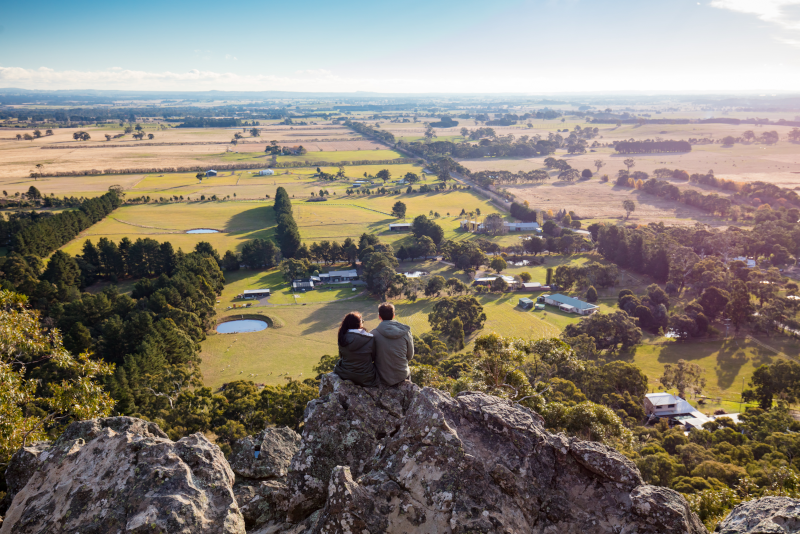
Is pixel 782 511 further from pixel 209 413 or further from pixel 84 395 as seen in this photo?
pixel 209 413

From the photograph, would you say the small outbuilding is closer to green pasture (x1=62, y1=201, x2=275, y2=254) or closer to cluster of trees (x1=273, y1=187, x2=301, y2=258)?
cluster of trees (x1=273, y1=187, x2=301, y2=258)

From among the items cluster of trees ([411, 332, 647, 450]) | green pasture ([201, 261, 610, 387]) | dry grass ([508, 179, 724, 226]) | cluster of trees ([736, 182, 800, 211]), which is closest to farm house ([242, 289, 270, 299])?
green pasture ([201, 261, 610, 387])

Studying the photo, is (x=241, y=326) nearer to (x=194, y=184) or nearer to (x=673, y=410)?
(x=673, y=410)

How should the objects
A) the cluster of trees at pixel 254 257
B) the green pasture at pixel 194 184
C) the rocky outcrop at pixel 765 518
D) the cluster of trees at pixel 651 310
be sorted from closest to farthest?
the rocky outcrop at pixel 765 518
the cluster of trees at pixel 651 310
the cluster of trees at pixel 254 257
the green pasture at pixel 194 184

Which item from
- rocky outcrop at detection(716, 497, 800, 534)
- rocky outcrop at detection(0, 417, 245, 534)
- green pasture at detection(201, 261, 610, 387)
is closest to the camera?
rocky outcrop at detection(716, 497, 800, 534)

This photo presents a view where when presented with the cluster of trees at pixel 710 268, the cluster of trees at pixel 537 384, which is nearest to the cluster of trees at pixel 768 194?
the cluster of trees at pixel 710 268

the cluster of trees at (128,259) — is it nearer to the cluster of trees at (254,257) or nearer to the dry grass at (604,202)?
the cluster of trees at (254,257)
